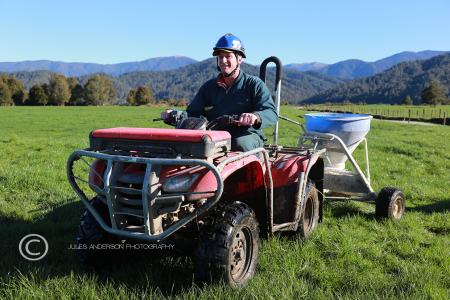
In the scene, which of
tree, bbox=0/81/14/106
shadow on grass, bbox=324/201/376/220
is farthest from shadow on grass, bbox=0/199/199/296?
tree, bbox=0/81/14/106

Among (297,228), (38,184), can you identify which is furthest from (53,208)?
(297,228)

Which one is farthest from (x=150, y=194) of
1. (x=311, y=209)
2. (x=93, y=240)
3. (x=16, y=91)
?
(x=16, y=91)

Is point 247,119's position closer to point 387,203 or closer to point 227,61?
point 227,61

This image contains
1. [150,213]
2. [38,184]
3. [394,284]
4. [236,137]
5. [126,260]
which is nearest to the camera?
[150,213]

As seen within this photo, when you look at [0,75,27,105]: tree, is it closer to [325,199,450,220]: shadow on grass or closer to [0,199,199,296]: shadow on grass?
[325,199,450,220]: shadow on grass

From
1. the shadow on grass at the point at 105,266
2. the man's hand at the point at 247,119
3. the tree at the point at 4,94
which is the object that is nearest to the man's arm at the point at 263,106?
the man's hand at the point at 247,119

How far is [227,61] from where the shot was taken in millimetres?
4812

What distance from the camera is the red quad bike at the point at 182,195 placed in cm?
334

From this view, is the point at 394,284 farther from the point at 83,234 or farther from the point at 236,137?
the point at 83,234

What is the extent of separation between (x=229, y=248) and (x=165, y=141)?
95 centimetres

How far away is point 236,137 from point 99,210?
5.07ft

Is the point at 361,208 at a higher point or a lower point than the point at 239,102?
lower

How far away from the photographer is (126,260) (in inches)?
173

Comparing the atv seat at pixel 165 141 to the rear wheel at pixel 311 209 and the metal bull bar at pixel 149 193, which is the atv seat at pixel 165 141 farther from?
the rear wheel at pixel 311 209
